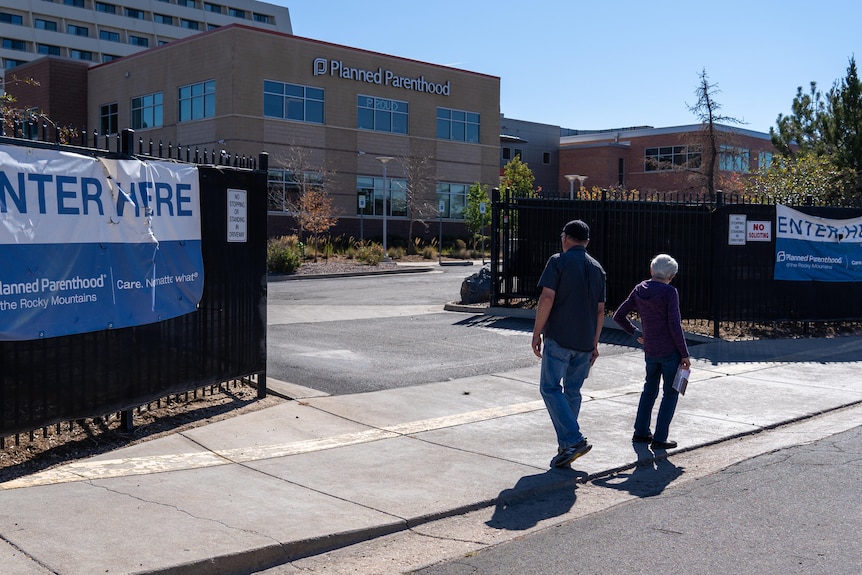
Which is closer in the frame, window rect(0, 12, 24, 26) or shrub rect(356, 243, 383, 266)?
shrub rect(356, 243, 383, 266)

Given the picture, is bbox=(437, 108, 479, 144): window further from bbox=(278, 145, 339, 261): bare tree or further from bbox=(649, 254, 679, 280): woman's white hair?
bbox=(649, 254, 679, 280): woman's white hair

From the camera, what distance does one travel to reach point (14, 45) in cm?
8650

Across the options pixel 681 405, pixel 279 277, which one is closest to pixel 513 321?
pixel 681 405

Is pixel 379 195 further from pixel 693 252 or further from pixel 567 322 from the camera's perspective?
pixel 567 322

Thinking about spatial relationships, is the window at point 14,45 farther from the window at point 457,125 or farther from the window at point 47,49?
the window at point 457,125

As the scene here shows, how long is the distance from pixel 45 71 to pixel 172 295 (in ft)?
164

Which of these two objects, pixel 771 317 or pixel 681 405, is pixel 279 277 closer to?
pixel 771 317

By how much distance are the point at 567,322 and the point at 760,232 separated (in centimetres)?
925

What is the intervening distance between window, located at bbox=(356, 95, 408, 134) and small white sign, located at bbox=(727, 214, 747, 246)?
114 feet

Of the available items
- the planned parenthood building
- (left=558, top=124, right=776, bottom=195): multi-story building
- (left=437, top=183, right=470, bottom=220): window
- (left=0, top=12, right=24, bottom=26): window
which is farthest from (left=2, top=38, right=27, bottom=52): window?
(left=437, top=183, right=470, bottom=220): window

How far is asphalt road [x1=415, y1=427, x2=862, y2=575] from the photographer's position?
5121 millimetres

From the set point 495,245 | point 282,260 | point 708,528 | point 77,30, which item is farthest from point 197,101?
point 77,30

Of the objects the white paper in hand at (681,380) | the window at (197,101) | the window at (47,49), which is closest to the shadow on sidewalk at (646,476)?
the white paper in hand at (681,380)

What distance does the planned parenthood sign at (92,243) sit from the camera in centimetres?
648
